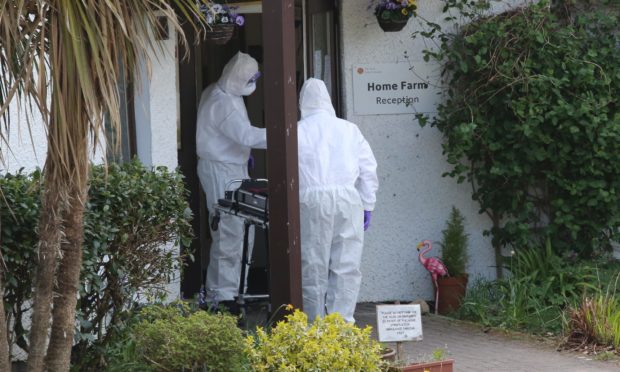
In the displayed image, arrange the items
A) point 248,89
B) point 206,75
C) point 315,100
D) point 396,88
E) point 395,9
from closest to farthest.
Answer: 1. point 315,100
2. point 248,89
3. point 395,9
4. point 396,88
5. point 206,75

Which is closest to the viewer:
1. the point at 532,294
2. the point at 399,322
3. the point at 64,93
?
the point at 64,93

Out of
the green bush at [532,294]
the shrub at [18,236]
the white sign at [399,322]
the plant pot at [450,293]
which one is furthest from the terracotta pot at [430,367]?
the plant pot at [450,293]

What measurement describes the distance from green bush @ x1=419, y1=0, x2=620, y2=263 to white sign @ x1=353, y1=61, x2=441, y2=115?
15 cm

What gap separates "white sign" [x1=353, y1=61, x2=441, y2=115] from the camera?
29.7 ft

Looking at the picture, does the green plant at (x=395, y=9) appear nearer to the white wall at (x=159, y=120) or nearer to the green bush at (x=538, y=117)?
the green bush at (x=538, y=117)

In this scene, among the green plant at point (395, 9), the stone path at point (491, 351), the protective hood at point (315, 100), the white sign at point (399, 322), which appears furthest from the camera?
the green plant at point (395, 9)

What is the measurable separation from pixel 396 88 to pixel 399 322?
375 centimetres

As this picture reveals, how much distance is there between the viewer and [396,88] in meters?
9.09

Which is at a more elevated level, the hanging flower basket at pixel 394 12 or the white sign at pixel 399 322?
the hanging flower basket at pixel 394 12

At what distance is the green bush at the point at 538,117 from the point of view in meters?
8.50

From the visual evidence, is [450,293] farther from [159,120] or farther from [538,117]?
[159,120]

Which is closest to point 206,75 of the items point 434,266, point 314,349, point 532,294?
point 434,266

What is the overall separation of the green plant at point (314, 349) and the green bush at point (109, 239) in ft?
2.90

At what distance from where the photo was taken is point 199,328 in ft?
16.3
